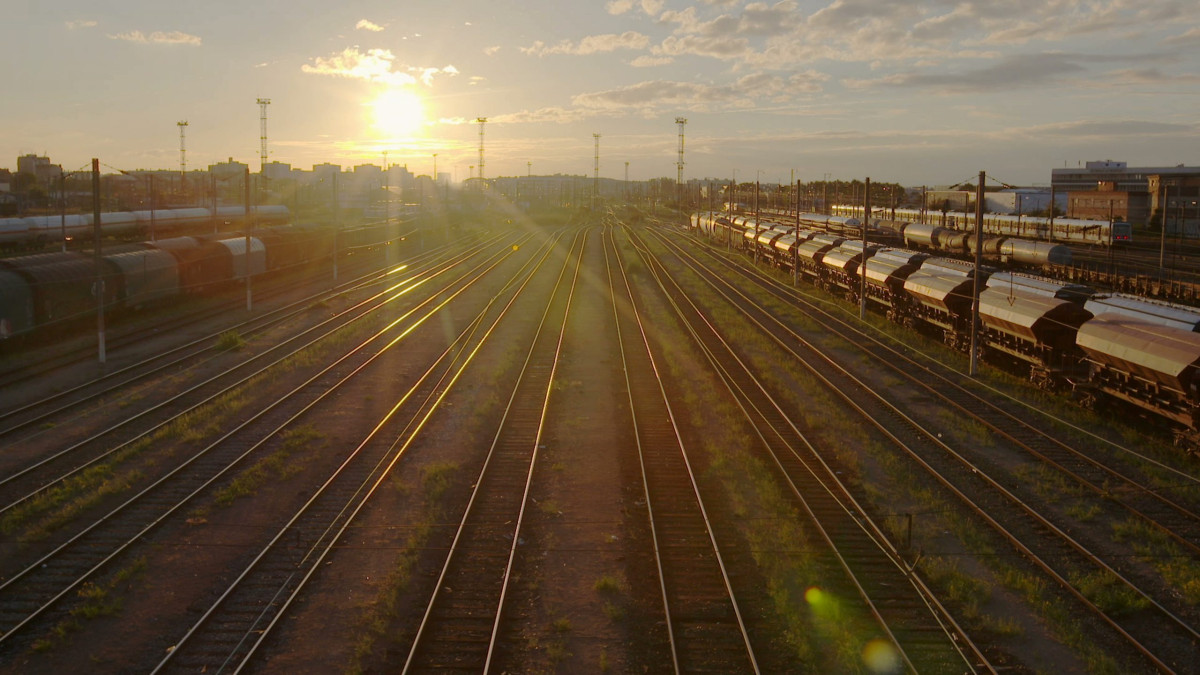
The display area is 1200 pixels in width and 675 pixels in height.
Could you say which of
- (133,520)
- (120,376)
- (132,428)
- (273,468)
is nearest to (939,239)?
(120,376)

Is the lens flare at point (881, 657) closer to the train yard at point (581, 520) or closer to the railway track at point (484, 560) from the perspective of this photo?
the train yard at point (581, 520)

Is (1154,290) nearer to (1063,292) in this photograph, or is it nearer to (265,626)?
(1063,292)

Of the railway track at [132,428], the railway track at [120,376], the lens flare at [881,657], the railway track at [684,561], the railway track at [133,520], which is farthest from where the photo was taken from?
the railway track at [120,376]

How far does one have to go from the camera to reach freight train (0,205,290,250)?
54303 millimetres

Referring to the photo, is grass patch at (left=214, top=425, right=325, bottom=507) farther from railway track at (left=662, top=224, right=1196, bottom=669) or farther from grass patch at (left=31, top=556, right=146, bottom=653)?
railway track at (left=662, top=224, right=1196, bottom=669)

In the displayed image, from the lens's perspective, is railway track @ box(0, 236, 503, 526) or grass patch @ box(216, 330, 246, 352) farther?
grass patch @ box(216, 330, 246, 352)

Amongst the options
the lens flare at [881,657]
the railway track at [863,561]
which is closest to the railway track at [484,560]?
the lens flare at [881,657]

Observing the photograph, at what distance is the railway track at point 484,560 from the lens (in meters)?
10.6

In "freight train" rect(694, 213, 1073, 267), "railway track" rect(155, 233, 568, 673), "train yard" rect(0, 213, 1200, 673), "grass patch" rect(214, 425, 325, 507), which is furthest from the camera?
"freight train" rect(694, 213, 1073, 267)

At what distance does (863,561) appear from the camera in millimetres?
13508

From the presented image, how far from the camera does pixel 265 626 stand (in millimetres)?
11156

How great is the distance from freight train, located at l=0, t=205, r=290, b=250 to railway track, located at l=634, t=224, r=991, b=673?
36066 mm

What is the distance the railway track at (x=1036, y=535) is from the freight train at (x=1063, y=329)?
15.2ft

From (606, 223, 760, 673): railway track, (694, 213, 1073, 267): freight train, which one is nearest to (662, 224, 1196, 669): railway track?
(606, 223, 760, 673): railway track
